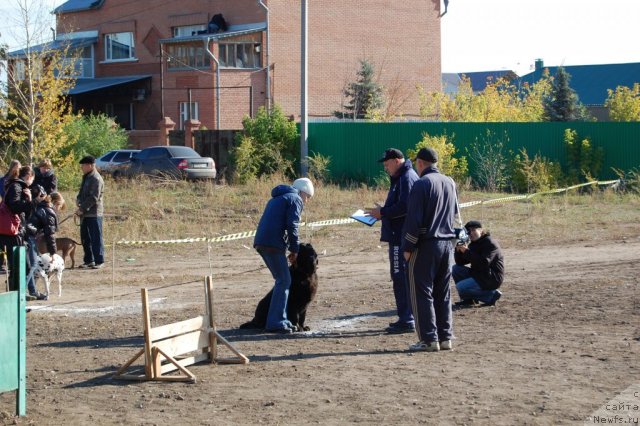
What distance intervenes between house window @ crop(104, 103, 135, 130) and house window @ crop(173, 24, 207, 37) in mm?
4753

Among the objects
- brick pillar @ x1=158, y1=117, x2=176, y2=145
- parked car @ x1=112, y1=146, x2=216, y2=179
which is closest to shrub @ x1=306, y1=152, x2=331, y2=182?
parked car @ x1=112, y1=146, x2=216, y2=179

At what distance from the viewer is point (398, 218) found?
10.0 meters

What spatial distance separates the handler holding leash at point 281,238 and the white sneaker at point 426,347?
5.24 ft

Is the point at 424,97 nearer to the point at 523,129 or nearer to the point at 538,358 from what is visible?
the point at 523,129

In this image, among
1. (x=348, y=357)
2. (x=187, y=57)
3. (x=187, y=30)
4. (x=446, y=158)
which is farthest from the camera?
(x=187, y=30)

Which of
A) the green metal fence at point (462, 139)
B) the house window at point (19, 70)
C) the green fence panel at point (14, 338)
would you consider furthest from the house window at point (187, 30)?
the green fence panel at point (14, 338)

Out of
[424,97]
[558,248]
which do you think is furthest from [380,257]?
[424,97]

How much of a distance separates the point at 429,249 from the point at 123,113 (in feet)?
145

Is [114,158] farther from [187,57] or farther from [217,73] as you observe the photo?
[187,57]

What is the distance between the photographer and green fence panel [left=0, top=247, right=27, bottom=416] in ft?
23.0

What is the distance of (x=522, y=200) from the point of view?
2584 cm

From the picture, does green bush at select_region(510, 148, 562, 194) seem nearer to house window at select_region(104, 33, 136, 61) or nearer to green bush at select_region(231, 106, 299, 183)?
green bush at select_region(231, 106, 299, 183)

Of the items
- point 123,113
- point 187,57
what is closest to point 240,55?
point 187,57

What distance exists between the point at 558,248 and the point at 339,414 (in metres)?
11.2
